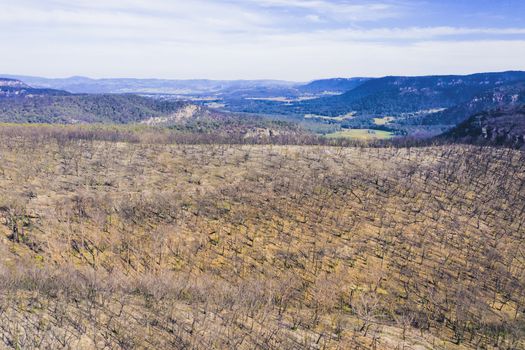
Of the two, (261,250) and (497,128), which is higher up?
(497,128)

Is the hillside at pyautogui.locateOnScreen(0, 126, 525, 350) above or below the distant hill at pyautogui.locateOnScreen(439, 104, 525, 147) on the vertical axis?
below

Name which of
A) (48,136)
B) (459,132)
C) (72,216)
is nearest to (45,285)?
(72,216)

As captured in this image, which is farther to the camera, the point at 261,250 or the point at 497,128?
the point at 497,128

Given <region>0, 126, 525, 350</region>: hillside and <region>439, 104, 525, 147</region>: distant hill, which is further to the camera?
<region>439, 104, 525, 147</region>: distant hill
